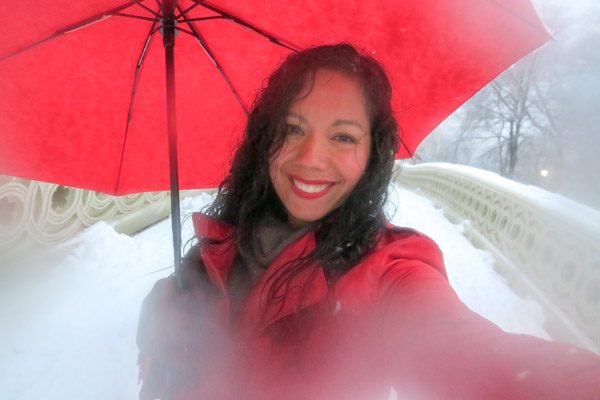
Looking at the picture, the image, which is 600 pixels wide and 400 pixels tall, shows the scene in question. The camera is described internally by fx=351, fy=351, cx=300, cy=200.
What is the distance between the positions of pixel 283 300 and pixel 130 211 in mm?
5017

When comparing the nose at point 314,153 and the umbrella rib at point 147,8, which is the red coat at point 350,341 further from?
the umbrella rib at point 147,8

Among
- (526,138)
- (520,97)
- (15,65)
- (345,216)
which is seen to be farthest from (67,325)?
(526,138)

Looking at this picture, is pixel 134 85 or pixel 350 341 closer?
pixel 350 341

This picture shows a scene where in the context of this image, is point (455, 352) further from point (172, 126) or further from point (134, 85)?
point (134, 85)

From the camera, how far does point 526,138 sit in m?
19.1

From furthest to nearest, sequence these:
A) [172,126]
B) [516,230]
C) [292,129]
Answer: [516,230]
[172,126]
[292,129]

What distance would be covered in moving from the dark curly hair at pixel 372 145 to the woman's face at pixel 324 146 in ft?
0.12

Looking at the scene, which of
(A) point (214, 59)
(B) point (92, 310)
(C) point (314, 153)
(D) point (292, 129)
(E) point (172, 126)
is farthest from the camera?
(B) point (92, 310)

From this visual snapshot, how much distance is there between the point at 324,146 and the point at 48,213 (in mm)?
3942

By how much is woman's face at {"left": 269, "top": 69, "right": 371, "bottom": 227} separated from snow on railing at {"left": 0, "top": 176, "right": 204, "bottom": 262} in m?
3.36

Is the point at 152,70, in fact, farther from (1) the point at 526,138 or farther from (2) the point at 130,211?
(1) the point at 526,138

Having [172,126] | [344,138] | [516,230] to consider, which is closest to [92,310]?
[172,126]

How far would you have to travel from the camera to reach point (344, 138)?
1.35 metres

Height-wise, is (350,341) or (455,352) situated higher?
(455,352)
